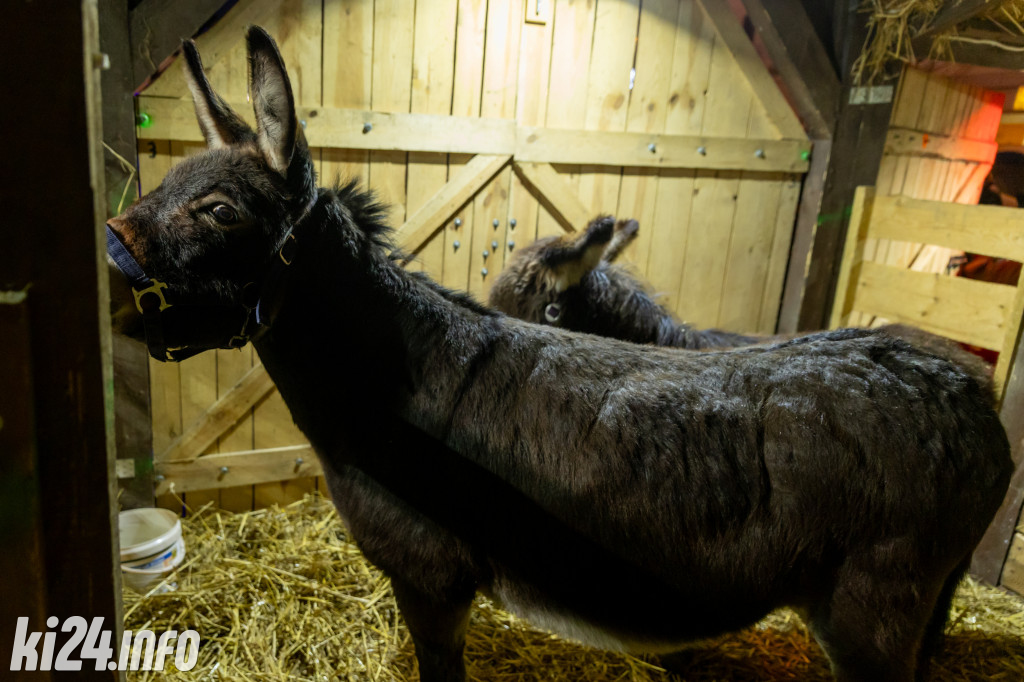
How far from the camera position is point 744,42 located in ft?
12.9

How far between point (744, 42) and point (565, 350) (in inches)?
122

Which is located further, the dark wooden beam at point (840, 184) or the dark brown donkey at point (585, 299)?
the dark wooden beam at point (840, 184)

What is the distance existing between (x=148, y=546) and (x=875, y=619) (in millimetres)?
3018

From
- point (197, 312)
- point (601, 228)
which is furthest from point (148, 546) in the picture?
point (601, 228)

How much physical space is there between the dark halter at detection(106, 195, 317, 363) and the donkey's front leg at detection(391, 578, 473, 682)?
92cm

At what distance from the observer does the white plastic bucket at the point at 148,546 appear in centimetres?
289

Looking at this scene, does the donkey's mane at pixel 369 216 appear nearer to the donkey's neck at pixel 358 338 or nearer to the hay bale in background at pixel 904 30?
the donkey's neck at pixel 358 338

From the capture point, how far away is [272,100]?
1.59 m

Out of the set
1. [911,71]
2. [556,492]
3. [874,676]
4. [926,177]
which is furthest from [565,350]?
[926,177]

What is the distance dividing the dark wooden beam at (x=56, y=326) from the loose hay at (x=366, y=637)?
2005 mm

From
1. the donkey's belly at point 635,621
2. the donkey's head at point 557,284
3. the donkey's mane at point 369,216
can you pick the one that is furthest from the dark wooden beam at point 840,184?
the donkey's mane at point 369,216

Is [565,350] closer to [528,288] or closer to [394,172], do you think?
[528,288]

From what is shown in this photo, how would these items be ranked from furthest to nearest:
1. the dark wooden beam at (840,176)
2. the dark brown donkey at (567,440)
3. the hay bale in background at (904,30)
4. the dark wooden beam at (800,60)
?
the dark wooden beam at (840,176) < the dark wooden beam at (800,60) < the hay bale in background at (904,30) < the dark brown donkey at (567,440)

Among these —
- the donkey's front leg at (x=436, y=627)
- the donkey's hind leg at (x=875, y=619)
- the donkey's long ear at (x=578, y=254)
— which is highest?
the donkey's long ear at (x=578, y=254)
